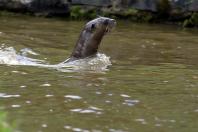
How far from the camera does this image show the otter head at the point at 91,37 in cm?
889

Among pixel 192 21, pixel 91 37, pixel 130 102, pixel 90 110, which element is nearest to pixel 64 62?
pixel 91 37

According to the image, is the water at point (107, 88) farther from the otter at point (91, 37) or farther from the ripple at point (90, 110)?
the otter at point (91, 37)

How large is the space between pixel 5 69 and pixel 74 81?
1.19 meters

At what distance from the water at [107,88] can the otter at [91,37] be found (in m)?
0.37

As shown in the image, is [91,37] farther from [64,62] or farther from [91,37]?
[64,62]

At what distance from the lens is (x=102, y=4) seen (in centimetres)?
1518

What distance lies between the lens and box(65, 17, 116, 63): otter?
889 cm

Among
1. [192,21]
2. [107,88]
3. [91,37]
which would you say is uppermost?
[91,37]

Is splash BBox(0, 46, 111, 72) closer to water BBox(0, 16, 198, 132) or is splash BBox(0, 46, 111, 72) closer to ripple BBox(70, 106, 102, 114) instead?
water BBox(0, 16, 198, 132)

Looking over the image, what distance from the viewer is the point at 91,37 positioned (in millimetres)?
8953

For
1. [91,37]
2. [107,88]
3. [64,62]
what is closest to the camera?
[107,88]

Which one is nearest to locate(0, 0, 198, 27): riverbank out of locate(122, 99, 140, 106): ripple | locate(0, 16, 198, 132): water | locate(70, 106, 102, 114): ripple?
locate(0, 16, 198, 132): water

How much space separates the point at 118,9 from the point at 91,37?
6.23 meters

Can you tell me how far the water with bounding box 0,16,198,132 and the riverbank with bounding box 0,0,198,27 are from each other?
260 cm
